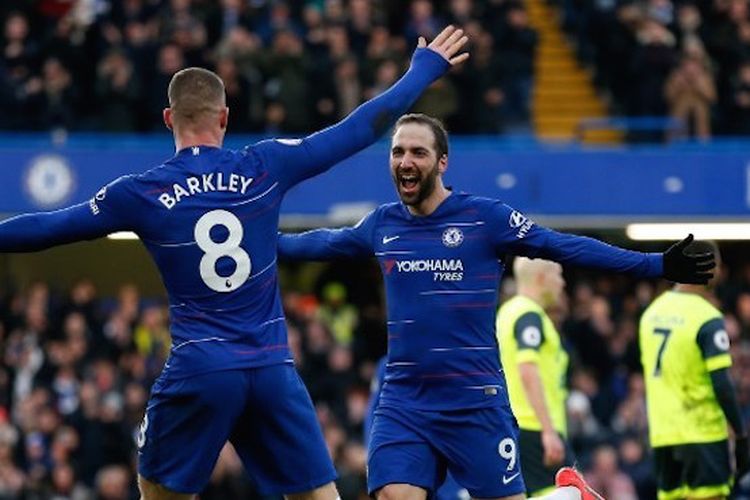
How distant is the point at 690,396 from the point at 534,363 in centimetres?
91

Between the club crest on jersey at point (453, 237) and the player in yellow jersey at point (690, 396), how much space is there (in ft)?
9.45

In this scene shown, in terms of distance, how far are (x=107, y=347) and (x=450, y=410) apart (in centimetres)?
988

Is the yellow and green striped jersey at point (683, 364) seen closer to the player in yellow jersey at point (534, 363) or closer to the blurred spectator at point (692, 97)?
the player in yellow jersey at point (534, 363)

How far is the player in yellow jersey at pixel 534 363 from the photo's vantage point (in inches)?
489

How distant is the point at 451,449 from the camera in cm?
970

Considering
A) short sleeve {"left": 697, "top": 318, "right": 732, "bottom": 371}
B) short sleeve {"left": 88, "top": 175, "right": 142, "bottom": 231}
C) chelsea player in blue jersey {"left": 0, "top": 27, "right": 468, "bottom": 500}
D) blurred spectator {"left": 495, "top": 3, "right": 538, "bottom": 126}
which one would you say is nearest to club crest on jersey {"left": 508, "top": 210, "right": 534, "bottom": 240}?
chelsea player in blue jersey {"left": 0, "top": 27, "right": 468, "bottom": 500}

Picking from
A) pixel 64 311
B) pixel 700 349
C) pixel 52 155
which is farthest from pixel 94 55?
pixel 700 349

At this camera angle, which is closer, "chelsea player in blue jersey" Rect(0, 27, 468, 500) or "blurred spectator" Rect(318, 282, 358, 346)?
"chelsea player in blue jersey" Rect(0, 27, 468, 500)

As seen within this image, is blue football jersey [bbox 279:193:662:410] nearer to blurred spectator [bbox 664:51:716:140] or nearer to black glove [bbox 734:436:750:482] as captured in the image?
black glove [bbox 734:436:750:482]

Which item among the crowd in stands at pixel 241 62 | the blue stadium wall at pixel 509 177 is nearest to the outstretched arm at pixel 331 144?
the blue stadium wall at pixel 509 177

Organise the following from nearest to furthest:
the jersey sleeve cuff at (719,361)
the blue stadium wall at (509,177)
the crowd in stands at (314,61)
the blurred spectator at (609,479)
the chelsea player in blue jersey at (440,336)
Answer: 1. the chelsea player in blue jersey at (440,336)
2. the jersey sleeve cuff at (719,361)
3. the blurred spectator at (609,479)
4. the blue stadium wall at (509,177)
5. the crowd in stands at (314,61)

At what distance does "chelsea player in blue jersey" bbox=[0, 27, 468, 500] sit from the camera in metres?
8.60

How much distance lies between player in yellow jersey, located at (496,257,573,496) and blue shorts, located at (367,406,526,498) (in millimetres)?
Answer: 2581

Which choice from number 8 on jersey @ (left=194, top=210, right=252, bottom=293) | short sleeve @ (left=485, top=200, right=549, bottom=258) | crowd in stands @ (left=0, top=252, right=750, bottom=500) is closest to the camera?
number 8 on jersey @ (left=194, top=210, right=252, bottom=293)
